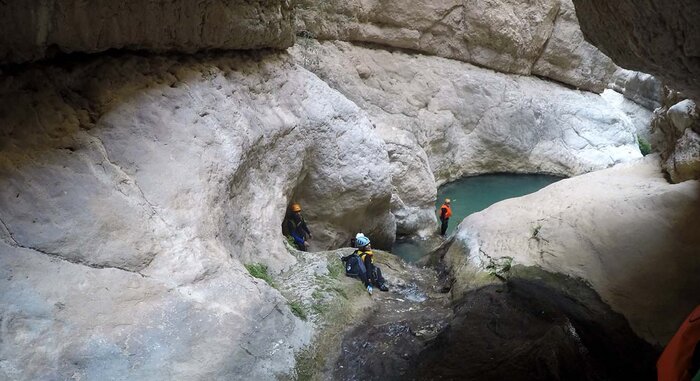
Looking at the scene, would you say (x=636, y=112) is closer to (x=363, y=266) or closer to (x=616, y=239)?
(x=616, y=239)

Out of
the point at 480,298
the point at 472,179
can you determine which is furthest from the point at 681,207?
the point at 472,179

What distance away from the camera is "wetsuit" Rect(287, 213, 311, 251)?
8617 millimetres

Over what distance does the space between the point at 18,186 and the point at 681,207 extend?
25.8 feet

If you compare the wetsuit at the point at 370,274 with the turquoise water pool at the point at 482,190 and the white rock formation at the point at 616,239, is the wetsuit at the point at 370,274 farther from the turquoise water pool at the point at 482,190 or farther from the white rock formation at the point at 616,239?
the turquoise water pool at the point at 482,190

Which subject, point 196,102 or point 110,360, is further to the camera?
point 196,102

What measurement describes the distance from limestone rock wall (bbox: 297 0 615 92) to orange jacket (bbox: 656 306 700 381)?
1238 cm

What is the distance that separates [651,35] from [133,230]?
16.3 ft

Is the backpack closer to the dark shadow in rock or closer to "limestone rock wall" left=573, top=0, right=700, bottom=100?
the dark shadow in rock

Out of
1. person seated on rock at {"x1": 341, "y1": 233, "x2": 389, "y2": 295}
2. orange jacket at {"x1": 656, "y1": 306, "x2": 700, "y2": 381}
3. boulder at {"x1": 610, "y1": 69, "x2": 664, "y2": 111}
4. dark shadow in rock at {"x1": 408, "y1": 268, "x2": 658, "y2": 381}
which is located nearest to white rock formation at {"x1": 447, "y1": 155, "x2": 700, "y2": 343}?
dark shadow in rock at {"x1": 408, "y1": 268, "x2": 658, "y2": 381}

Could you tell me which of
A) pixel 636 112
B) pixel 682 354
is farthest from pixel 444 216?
pixel 636 112

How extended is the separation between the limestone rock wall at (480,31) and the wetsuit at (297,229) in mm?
7269

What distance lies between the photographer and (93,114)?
516 cm

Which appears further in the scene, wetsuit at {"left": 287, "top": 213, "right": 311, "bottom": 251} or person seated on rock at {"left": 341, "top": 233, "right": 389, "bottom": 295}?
wetsuit at {"left": 287, "top": 213, "right": 311, "bottom": 251}

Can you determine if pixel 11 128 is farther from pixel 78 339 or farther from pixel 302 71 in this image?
pixel 302 71
